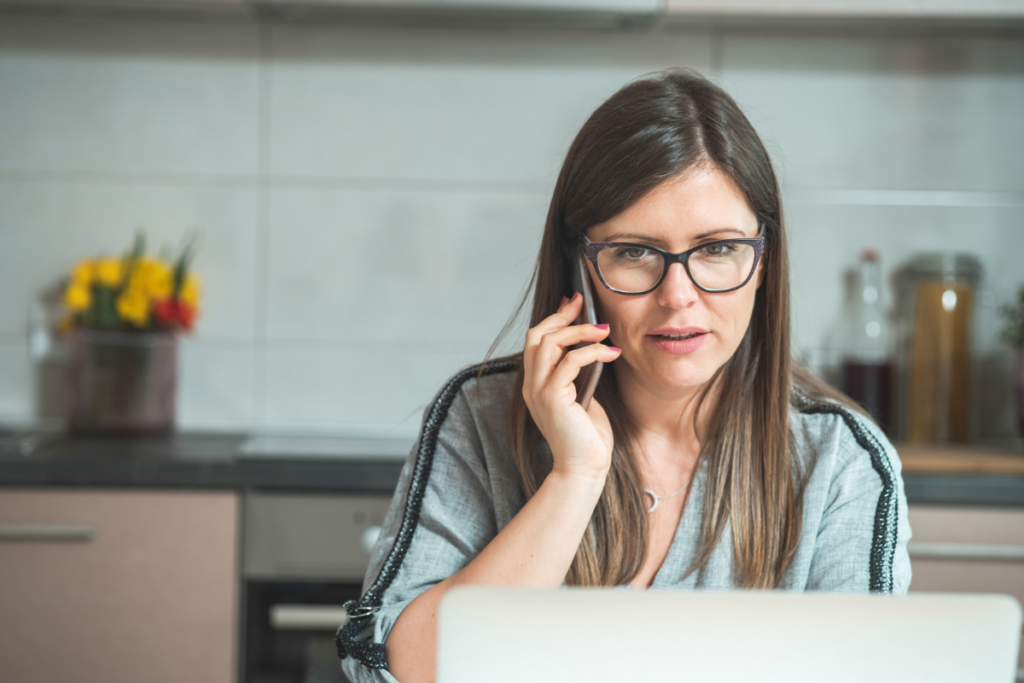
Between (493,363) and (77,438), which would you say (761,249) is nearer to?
(493,363)

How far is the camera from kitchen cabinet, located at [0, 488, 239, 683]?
Result: 172cm

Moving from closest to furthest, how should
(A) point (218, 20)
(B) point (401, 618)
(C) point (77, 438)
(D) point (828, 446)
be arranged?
1. (B) point (401, 618)
2. (D) point (828, 446)
3. (C) point (77, 438)
4. (A) point (218, 20)

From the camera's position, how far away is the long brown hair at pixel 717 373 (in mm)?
996

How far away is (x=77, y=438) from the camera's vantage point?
6.49 feet

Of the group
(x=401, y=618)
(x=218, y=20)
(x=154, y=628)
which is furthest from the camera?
(x=218, y=20)

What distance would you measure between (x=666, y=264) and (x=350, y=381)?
1401 mm

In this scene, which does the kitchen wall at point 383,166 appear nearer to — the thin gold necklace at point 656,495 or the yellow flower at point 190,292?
the yellow flower at point 190,292

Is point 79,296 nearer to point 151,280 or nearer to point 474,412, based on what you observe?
point 151,280

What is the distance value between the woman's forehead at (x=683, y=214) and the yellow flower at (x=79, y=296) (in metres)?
1.47

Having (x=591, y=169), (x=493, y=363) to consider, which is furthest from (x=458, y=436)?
(x=591, y=169)

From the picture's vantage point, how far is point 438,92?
7.25 ft

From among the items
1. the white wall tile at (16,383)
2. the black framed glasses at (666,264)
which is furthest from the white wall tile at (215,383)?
the black framed glasses at (666,264)

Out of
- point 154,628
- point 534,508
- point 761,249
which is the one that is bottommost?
point 154,628

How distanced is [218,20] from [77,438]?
1.02 m
